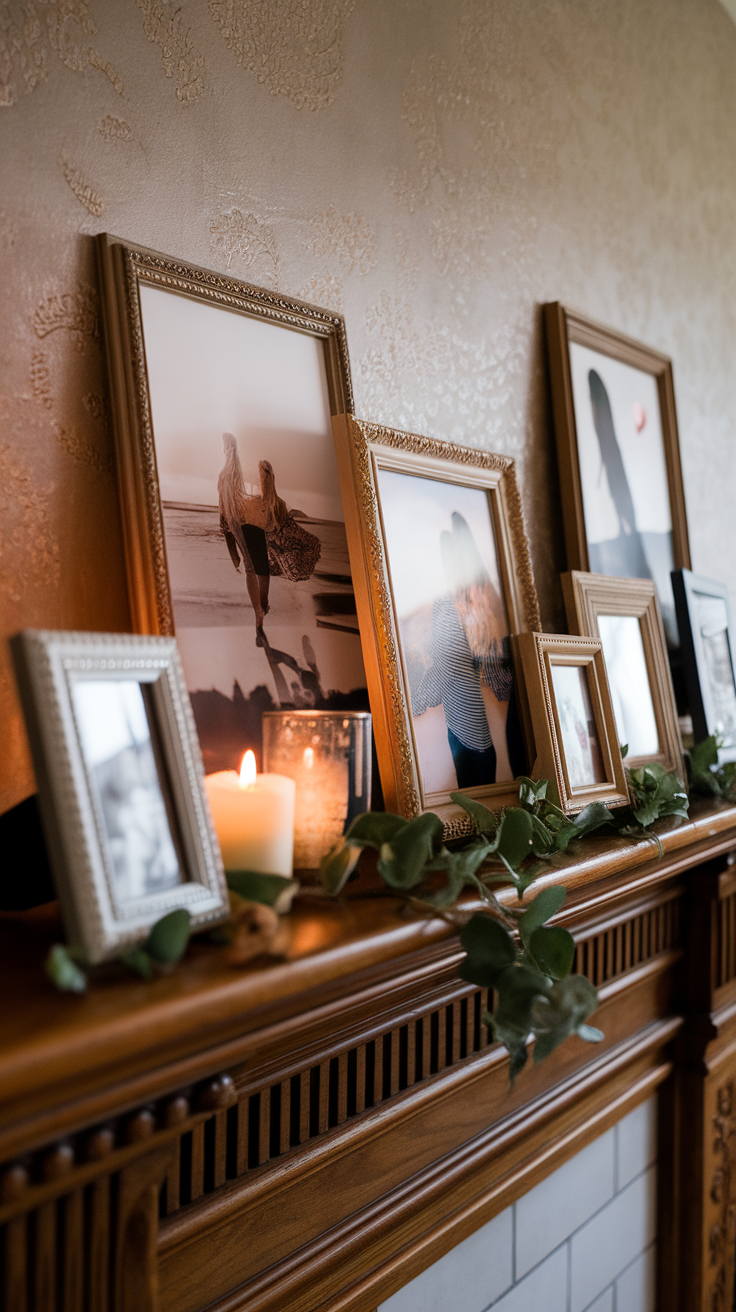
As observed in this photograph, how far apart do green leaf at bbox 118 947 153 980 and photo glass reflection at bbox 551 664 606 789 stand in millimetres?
527

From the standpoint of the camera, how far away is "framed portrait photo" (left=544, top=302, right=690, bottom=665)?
1.21m

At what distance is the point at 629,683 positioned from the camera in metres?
1.10

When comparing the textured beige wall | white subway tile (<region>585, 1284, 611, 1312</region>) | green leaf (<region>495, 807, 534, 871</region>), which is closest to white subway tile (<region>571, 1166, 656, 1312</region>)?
white subway tile (<region>585, 1284, 611, 1312</region>)

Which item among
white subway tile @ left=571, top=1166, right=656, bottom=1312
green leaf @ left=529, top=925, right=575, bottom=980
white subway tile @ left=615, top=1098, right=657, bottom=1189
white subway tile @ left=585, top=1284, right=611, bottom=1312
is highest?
green leaf @ left=529, top=925, right=575, bottom=980

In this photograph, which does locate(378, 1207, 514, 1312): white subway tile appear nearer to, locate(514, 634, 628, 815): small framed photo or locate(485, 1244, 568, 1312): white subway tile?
locate(485, 1244, 568, 1312): white subway tile

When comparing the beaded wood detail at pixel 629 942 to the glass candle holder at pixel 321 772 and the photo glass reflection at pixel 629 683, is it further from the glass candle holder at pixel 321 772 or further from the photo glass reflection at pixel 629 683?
the glass candle holder at pixel 321 772

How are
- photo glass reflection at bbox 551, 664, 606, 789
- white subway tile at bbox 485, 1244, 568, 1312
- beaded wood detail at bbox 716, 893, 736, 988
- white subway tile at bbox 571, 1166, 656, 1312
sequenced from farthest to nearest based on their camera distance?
beaded wood detail at bbox 716, 893, 736, 988 < white subway tile at bbox 571, 1166, 656, 1312 < white subway tile at bbox 485, 1244, 568, 1312 < photo glass reflection at bbox 551, 664, 606, 789

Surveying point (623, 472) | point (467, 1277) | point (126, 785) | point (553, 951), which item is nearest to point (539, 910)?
point (553, 951)

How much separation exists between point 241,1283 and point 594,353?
1.24 m

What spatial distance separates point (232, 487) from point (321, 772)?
0.28 metres

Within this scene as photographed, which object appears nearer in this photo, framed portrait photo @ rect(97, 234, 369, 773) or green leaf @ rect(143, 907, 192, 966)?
green leaf @ rect(143, 907, 192, 966)

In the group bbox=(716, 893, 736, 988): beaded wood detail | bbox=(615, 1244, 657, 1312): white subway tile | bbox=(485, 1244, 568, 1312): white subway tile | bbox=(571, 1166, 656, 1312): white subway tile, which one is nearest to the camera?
bbox=(485, 1244, 568, 1312): white subway tile

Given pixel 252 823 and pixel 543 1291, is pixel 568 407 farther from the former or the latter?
pixel 543 1291

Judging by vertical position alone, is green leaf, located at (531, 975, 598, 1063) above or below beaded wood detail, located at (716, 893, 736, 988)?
above
